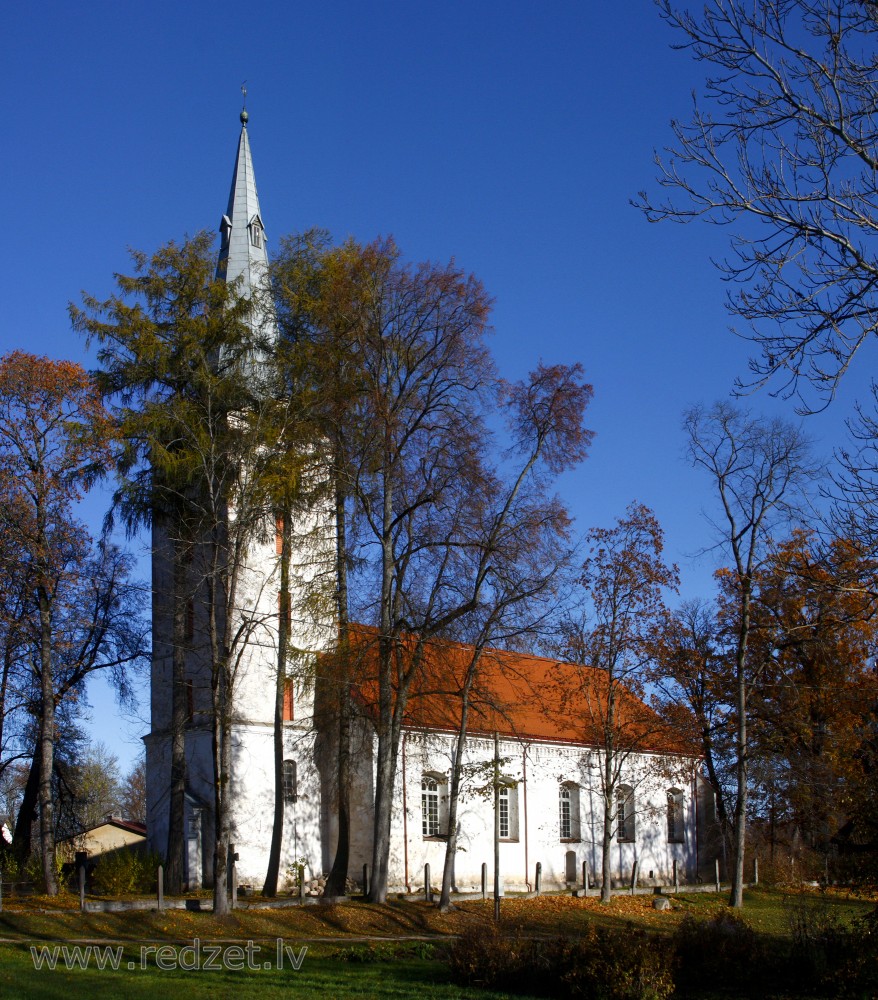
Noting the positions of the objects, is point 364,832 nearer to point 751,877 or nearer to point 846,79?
point 751,877

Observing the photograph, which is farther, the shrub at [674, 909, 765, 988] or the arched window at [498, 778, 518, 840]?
the arched window at [498, 778, 518, 840]

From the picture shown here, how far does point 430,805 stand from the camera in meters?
33.6

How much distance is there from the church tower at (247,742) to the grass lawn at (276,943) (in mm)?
5336

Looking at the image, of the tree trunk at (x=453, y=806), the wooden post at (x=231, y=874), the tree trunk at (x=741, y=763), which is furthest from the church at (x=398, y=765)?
the wooden post at (x=231, y=874)

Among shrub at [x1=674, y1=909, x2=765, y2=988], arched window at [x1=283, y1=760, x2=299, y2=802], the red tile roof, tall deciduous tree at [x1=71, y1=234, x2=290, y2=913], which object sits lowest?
shrub at [x1=674, y1=909, x2=765, y2=988]

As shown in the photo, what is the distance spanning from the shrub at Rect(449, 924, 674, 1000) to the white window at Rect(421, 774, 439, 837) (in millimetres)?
16527

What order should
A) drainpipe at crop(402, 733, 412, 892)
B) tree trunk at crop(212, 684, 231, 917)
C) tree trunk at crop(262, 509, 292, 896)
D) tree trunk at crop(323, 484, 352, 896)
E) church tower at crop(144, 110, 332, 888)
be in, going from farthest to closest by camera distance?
drainpipe at crop(402, 733, 412, 892)
church tower at crop(144, 110, 332, 888)
tree trunk at crop(262, 509, 292, 896)
tree trunk at crop(323, 484, 352, 896)
tree trunk at crop(212, 684, 231, 917)

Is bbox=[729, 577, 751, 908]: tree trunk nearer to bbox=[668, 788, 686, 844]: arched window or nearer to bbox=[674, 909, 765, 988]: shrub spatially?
bbox=[668, 788, 686, 844]: arched window

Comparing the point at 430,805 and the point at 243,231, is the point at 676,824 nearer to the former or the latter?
the point at 430,805

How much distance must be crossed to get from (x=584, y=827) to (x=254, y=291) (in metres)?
21.9

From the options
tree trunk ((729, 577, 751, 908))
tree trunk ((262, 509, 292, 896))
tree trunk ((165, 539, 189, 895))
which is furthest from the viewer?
tree trunk ((729, 577, 751, 908))

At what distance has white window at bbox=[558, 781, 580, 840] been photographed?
3759 centimetres

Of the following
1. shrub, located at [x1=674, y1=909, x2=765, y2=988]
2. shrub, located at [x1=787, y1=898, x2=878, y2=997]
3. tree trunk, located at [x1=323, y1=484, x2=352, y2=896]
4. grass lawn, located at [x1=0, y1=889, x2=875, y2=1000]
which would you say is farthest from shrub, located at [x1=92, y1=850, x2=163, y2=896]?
shrub, located at [x1=787, y1=898, x2=878, y2=997]

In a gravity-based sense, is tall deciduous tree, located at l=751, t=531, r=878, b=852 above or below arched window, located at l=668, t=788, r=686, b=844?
above
